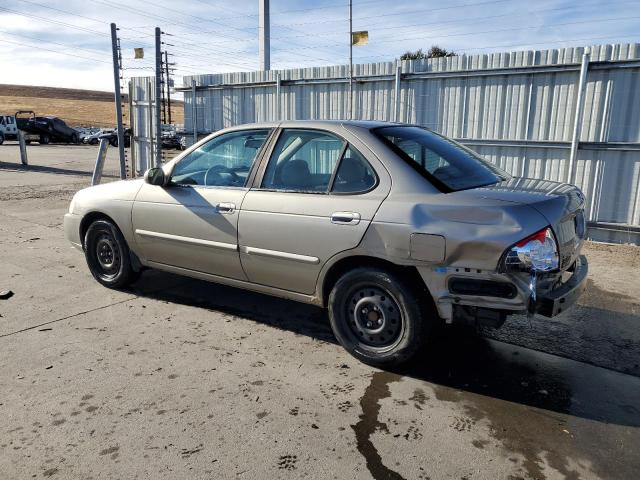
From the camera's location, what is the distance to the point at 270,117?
1109 cm

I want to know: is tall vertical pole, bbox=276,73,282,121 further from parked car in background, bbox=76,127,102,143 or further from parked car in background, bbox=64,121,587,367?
parked car in background, bbox=76,127,102,143

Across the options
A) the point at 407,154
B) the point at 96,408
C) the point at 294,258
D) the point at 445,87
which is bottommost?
the point at 96,408

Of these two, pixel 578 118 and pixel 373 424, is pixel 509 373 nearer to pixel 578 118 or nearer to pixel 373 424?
pixel 373 424

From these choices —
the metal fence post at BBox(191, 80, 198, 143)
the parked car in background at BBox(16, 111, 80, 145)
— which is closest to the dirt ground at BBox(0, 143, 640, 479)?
the metal fence post at BBox(191, 80, 198, 143)

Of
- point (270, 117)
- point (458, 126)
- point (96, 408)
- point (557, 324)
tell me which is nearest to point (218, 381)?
point (96, 408)

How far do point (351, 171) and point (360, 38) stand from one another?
6.65 meters

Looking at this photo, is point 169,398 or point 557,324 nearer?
point 169,398

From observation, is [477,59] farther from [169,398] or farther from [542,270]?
[169,398]

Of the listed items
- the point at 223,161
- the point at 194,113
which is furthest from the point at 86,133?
the point at 223,161

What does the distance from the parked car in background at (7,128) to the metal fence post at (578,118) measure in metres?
33.0

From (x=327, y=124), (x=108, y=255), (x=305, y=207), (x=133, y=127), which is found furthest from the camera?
(x=133, y=127)

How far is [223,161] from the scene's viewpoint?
4.44 meters

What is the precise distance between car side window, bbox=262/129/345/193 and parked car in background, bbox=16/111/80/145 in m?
33.9

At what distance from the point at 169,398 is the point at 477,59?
7.40 meters
